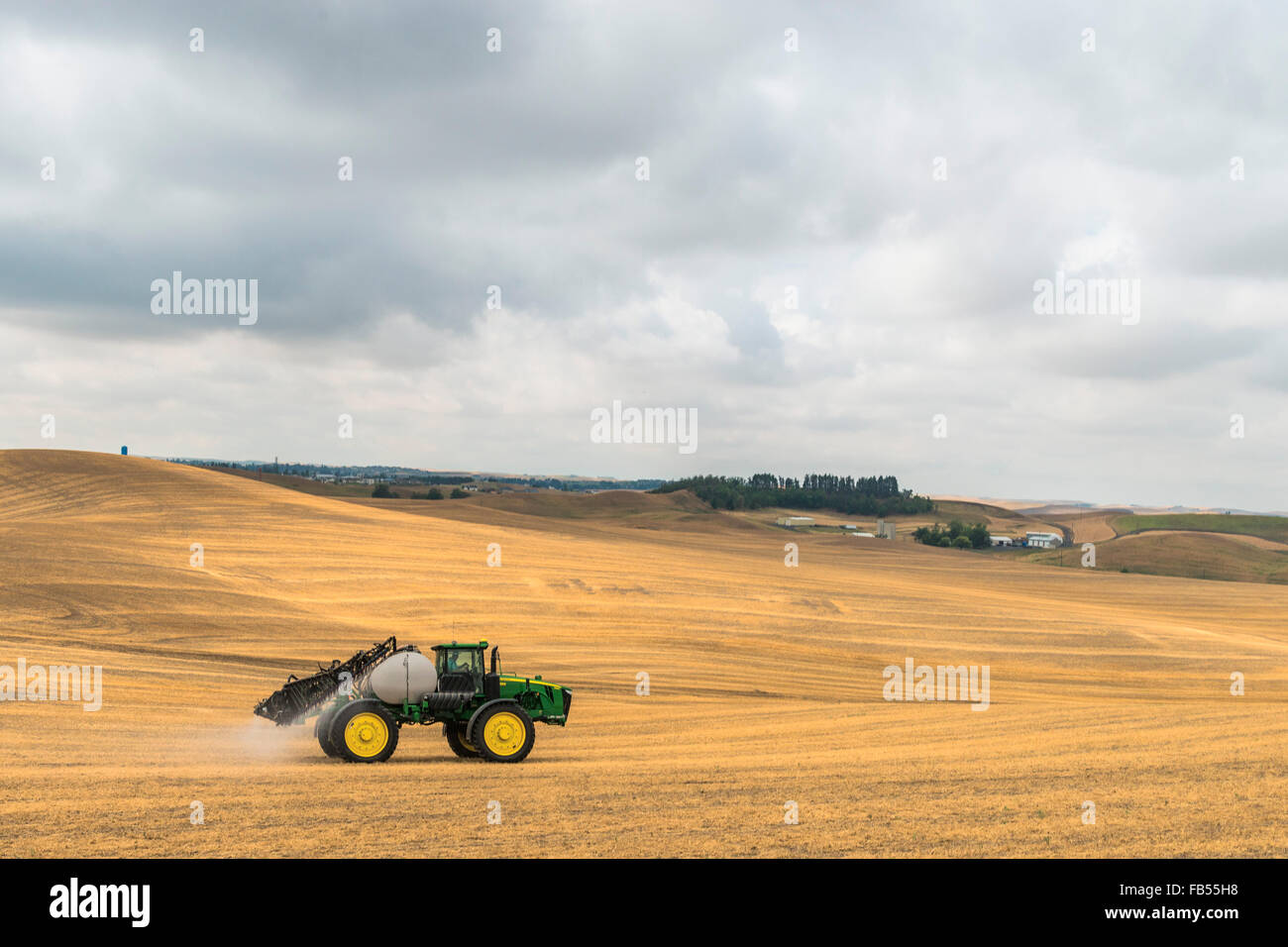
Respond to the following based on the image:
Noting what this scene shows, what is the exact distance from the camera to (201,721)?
19.9 meters

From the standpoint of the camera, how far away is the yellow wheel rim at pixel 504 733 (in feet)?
51.8

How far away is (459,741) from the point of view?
16.5 meters

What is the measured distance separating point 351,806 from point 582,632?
23.0 m

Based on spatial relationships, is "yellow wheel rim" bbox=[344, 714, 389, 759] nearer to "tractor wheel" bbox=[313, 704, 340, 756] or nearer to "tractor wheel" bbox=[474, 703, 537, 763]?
"tractor wheel" bbox=[313, 704, 340, 756]

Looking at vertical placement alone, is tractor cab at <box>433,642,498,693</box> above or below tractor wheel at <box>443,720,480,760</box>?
above

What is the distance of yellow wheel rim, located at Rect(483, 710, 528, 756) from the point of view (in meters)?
15.8

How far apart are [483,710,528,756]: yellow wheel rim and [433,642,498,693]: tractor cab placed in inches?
23.1

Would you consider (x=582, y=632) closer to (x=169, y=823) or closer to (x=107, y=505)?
(x=169, y=823)

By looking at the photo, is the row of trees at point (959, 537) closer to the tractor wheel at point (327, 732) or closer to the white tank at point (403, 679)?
the white tank at point (403, 679)

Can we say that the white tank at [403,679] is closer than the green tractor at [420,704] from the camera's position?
No

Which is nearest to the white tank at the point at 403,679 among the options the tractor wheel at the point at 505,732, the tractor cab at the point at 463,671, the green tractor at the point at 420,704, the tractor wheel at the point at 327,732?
the green tractor at the point at 420,704

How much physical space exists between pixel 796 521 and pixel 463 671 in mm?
115315

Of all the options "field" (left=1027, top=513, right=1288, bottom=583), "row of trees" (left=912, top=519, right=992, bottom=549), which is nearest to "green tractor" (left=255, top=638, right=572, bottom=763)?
"field" (left=1027, top=513, right=1288, bottom=583)

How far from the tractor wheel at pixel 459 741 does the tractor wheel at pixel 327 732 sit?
1.87 m
